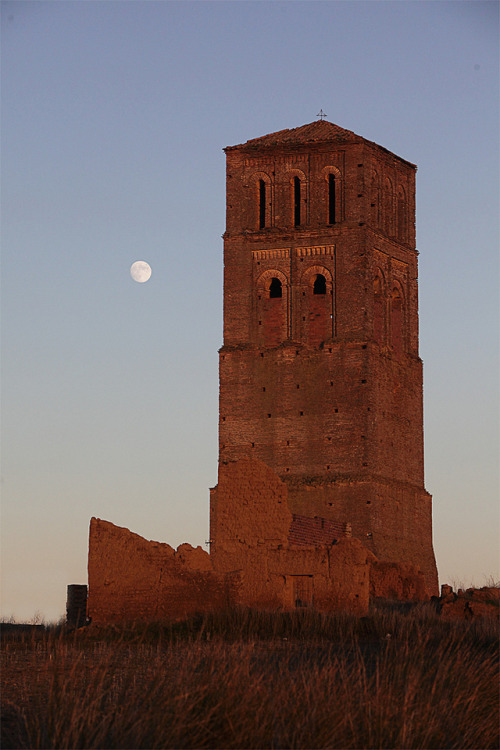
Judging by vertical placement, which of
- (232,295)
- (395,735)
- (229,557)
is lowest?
(395,735)

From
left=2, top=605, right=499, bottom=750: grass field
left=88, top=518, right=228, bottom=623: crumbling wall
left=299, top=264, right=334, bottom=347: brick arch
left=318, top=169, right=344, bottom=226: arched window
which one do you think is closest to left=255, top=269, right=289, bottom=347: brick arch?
left=299, top=264, right=334, bottom=347: brick arch

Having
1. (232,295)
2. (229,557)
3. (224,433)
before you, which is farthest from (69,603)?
(232,295)

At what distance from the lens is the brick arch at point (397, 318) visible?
46094 mm

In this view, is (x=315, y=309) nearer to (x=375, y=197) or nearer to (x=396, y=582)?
(x=375, y=197)

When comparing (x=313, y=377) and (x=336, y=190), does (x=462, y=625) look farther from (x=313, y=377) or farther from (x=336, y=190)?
(x=336, y=190)

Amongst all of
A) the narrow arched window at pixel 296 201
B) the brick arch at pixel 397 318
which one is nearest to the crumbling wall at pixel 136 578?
the brick arch at pixel 397 318

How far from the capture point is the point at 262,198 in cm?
4644

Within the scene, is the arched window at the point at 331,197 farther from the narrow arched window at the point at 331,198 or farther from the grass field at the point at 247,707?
the grass field at the point at 247,707

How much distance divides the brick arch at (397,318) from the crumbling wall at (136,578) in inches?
991

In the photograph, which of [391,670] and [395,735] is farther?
[391,670]

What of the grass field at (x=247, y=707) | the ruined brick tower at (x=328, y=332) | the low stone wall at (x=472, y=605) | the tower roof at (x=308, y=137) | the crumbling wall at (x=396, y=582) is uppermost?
the tower roof at (x=308, y=137)

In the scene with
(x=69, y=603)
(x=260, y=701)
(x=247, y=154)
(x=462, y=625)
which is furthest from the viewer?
(x=247, y=154)

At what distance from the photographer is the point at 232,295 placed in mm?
46000

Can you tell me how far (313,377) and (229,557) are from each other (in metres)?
21.4
